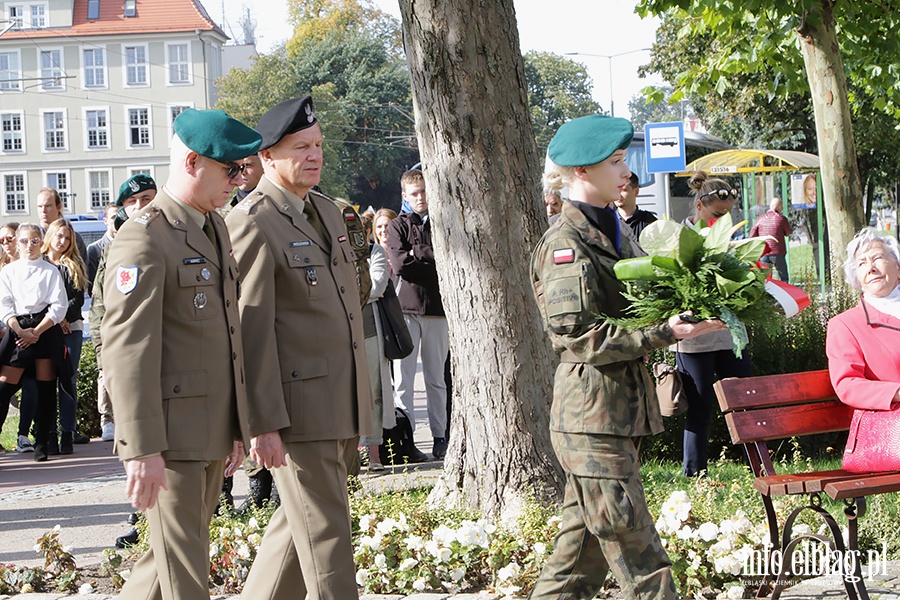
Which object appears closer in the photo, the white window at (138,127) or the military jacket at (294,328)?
the military jacket at (294,328)

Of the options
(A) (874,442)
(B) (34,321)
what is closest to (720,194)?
(A) (874,442)

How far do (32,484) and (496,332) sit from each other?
15.9 feet

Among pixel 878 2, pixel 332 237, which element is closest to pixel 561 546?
pixel 332 237

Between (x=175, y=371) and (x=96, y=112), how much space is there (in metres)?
79.6

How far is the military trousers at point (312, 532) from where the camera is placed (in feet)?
13.8

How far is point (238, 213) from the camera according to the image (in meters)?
4.31

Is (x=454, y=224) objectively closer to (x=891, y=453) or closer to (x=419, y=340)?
(x=891, y=453)

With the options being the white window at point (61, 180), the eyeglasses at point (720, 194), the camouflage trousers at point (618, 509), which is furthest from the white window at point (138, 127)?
the camouflage trousers at point (618, 509)

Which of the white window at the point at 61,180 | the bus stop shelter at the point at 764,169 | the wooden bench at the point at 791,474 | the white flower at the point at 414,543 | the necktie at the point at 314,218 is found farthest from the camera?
the white window at the point at 61,180

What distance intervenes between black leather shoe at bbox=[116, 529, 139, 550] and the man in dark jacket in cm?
315

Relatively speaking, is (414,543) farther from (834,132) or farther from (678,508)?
(834,132)

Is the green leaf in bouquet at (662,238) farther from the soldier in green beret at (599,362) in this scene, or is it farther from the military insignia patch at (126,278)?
the military insignia patch at (126,278)

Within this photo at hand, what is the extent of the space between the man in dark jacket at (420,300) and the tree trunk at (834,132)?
5133mm

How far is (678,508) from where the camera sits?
5559 millimetres
